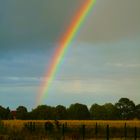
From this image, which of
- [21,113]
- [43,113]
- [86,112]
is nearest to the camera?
[21,113]

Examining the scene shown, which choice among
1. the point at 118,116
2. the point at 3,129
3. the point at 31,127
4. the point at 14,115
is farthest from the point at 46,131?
the point at 118,116

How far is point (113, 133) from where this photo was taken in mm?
48969

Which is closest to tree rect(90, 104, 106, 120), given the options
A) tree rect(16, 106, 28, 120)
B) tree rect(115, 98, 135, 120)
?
tree rect(115, 98, 135, 120)

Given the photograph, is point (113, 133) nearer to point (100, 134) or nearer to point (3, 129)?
point (100, 134)

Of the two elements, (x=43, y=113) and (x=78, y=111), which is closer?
(x=43, y=113)

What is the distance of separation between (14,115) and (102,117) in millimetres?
27617

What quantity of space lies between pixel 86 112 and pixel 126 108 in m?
12.4

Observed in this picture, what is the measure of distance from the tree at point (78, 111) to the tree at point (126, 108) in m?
9.76

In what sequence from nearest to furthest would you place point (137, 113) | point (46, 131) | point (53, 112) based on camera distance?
point (46, 131) < point (53, 112) < point (137, 113)

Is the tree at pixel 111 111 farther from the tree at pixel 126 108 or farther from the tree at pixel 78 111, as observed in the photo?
the tree at pixel 78 111

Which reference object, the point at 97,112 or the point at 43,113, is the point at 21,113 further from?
the point at 97,112

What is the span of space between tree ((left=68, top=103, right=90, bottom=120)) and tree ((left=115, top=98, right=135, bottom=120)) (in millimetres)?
9764

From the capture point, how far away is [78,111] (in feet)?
419

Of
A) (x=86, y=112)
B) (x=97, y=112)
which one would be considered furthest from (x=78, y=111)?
(x=97, y=112)
